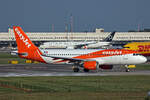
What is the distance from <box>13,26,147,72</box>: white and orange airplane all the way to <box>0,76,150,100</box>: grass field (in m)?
13.3

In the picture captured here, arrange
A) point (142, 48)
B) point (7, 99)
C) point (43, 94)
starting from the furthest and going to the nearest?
point (142, 48) < point (43, 94) < point (7, 99)

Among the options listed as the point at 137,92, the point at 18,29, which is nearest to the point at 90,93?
the point at 137,92

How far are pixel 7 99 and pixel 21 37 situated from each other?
31.1m

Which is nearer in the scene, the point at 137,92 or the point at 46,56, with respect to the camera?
the point at 137,92

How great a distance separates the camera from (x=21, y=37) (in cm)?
5775

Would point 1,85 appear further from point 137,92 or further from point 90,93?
point 137,92

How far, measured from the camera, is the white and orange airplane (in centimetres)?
5497

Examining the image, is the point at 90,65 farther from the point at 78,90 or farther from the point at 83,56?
the point at 78,90

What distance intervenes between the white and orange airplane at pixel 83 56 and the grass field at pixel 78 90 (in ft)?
43.6

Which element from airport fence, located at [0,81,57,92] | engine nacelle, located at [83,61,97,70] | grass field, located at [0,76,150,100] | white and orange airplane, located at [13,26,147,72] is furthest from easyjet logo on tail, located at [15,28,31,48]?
airport fence, located at [0,81,57,92]

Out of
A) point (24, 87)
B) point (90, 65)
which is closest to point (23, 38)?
point (90, 65)

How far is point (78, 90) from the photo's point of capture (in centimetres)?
3362

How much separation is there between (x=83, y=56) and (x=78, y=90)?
899 inches

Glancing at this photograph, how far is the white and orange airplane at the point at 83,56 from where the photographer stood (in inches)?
2164
